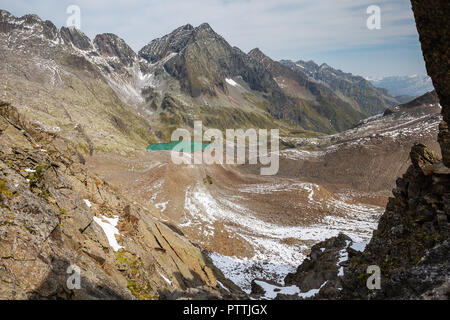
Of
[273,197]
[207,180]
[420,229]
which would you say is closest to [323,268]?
[420,229]

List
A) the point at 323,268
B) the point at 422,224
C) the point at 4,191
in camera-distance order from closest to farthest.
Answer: the point at 4,191 → the point at 422,224 → the point at 323,268

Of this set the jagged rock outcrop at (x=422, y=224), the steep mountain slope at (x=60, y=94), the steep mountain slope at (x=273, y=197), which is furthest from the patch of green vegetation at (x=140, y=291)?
the steep mountain slope at (x=60, y=94)

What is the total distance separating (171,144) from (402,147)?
13163 centimetres

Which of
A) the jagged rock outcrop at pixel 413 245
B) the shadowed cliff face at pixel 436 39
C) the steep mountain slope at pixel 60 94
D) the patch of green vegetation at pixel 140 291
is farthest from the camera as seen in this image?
the steep mountain slope at pixel 60 94

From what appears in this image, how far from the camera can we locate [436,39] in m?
8.03

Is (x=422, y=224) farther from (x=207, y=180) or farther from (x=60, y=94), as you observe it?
(x=60, y=94)

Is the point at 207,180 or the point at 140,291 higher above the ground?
the point at 140,291

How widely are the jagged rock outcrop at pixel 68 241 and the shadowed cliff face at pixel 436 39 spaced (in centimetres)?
1119

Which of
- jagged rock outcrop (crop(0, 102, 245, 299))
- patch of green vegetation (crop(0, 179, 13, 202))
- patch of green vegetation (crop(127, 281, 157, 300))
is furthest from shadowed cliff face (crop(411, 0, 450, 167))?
patch of green vegetation (crop(0, 179, 13, 202))

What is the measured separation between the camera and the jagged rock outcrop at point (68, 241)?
26.5 feet

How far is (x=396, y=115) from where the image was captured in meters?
98.0

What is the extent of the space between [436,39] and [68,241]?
48.3ft

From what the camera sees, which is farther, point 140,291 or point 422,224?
point 422,224

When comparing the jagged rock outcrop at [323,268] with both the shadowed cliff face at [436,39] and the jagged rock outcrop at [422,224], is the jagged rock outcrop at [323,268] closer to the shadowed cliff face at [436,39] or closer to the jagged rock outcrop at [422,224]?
the jagged rock outcrop at [422,224]
